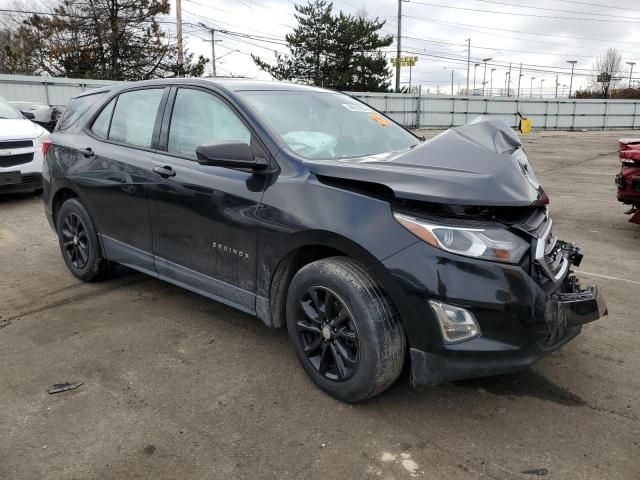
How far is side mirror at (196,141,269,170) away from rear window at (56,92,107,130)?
2.15m

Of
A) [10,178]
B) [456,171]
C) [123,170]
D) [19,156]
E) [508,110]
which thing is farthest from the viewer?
[508,110]

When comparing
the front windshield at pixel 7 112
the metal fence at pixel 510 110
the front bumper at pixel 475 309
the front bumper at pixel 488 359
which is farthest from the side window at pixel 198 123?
the metal fence at pixel 510 110

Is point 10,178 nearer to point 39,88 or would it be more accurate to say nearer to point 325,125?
point 325,125

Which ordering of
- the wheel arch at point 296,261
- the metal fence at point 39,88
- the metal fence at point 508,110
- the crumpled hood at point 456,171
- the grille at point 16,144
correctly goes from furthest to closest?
the metal fence at point 508,110, the metal fence at point 39,88, the grille at point 16,144, the wheel arch at point 296,261, the crumpled hood at point 456,171

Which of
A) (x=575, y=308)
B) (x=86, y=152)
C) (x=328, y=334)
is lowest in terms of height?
(x=328, y=334)

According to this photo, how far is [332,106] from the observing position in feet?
12.1

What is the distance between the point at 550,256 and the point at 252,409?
176 cm

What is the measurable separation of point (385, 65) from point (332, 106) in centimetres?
4006

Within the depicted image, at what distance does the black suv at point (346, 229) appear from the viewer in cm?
241

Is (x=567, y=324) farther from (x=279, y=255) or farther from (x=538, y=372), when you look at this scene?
(x=279, y=255)

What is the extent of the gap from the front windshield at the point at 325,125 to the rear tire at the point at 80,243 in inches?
78.2

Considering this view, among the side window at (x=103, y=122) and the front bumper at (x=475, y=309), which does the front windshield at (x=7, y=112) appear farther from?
the front bumper at (x=475, y=309)

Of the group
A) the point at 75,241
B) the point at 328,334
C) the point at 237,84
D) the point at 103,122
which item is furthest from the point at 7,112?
the point at 328,334

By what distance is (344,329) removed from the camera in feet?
8.84
